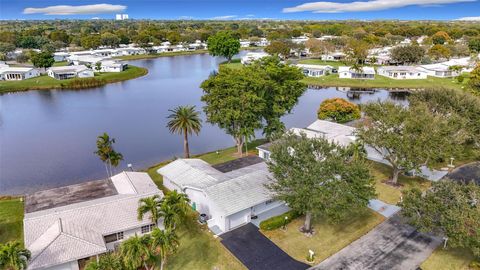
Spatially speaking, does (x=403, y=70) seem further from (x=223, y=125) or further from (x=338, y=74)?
(x=223, y=125)

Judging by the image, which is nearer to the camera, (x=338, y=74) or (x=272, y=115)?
(x=272, y=115)

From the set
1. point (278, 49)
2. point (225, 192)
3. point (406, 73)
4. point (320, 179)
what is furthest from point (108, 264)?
point (278, 49)

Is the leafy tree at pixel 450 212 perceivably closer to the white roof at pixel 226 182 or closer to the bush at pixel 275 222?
the bush at pixel 275 222

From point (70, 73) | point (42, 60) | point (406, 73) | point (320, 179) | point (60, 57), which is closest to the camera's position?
point (320, 179)

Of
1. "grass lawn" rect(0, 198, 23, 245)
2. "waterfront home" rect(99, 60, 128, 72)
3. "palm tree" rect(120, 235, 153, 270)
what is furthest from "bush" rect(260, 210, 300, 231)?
"waterfront home" rect(99, 60, 128, 72)

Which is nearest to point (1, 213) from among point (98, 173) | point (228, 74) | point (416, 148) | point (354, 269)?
point (98, 173)

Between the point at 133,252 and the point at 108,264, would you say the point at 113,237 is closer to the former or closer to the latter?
the point at 108,264
